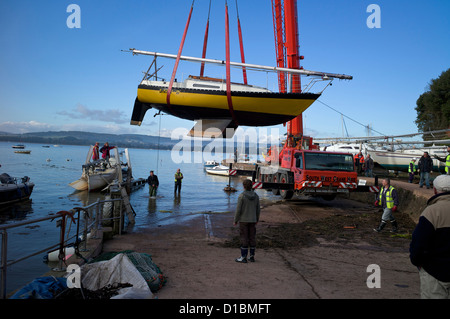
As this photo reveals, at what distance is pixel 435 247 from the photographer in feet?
8.93

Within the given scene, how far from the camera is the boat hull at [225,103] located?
1007cm

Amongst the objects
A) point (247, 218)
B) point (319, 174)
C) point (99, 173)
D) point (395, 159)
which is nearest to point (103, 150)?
point (99, 173)

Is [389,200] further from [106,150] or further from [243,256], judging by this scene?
[106,150]

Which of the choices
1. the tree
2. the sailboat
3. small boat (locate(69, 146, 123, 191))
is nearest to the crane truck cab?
the sailboat

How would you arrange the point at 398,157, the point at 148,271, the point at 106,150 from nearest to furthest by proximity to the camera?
the point at 148,271 < the point at 106,150 < the point at 398,157

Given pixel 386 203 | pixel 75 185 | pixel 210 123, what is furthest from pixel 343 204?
pixel 75 185

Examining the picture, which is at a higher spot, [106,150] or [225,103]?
[225,103]

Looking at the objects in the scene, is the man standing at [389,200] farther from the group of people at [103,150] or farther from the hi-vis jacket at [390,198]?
the group of people at [103,150]

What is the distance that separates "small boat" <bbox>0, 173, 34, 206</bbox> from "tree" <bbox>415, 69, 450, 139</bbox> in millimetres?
38674

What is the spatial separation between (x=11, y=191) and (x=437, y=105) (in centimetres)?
4310

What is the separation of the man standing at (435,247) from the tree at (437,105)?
38.5 m

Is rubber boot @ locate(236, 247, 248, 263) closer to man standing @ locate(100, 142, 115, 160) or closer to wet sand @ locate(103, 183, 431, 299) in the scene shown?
wet sand @ locate(103, 183, 431, 299)
